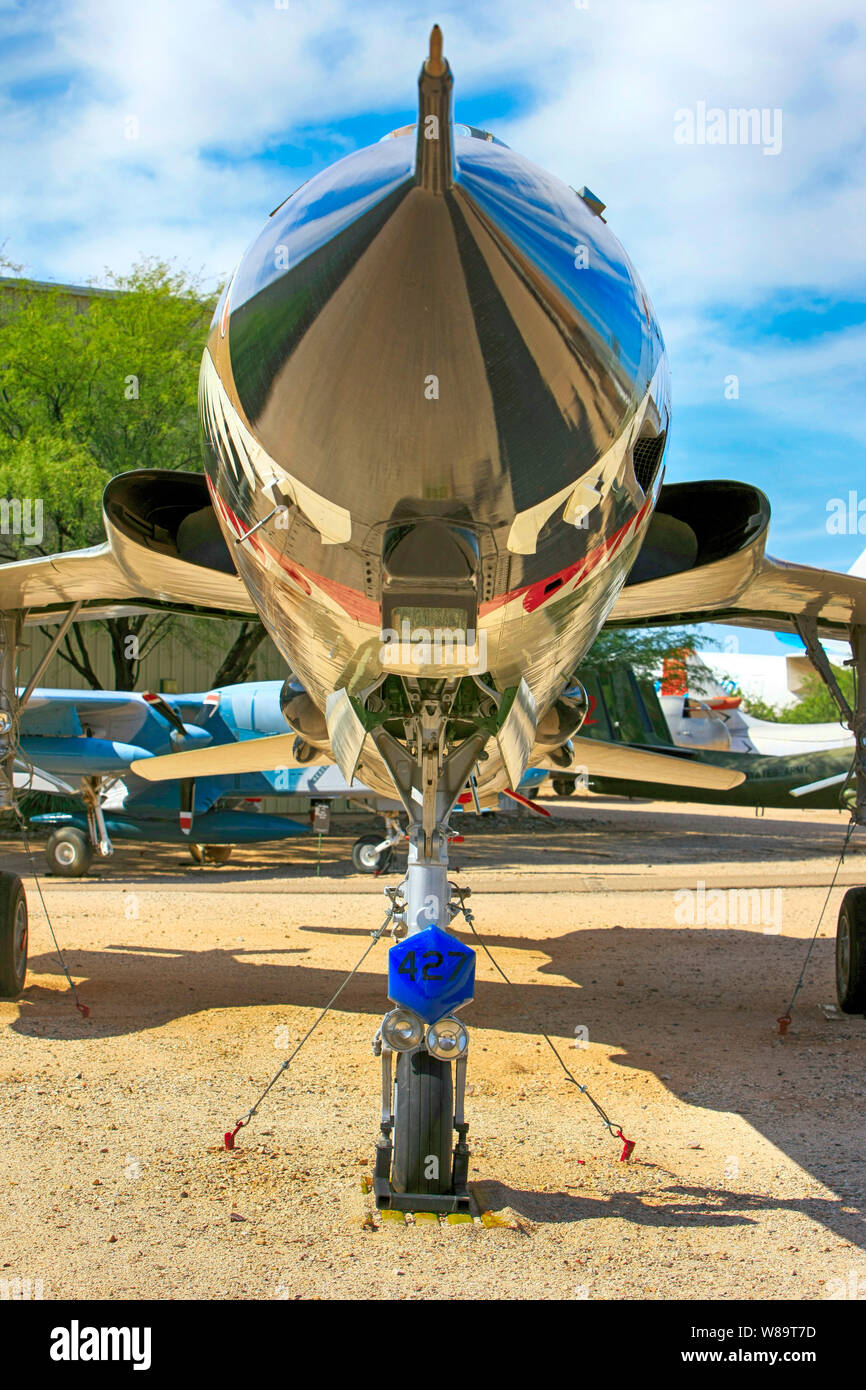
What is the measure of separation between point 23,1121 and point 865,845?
2222 cm

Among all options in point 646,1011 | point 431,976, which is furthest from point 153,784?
point 431,976

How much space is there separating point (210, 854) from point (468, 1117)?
49.6ft

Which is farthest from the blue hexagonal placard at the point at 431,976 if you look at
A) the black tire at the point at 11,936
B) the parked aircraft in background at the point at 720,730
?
the parked aircraft in background at the point at 720,730

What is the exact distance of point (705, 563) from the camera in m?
5.37

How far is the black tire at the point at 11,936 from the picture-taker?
313 inches

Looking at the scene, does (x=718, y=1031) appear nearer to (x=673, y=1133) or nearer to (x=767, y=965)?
(x=673, y=1133)

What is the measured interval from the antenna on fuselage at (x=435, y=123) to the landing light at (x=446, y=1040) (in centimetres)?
296

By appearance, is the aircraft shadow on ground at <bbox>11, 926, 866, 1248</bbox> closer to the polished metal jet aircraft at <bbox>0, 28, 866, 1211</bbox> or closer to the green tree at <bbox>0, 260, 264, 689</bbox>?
the polished metal jet aircraft at <bbox>0, 28, 866, 1211</bbox>

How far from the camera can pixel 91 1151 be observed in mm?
5105

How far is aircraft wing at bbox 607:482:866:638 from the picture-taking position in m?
5.16

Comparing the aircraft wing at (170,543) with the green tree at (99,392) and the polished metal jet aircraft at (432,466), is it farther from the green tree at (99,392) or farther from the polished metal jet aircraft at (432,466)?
the green tree at (99,392)

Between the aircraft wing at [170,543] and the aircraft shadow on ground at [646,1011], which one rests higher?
the aircraft wing at [170,543]

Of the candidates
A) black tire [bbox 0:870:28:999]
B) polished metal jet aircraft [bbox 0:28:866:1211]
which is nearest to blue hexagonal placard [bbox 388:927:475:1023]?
polished metal jet aircraft [bbox 0:28:866:1211]

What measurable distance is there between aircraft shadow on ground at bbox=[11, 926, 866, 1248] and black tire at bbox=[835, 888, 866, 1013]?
6.8 inches
